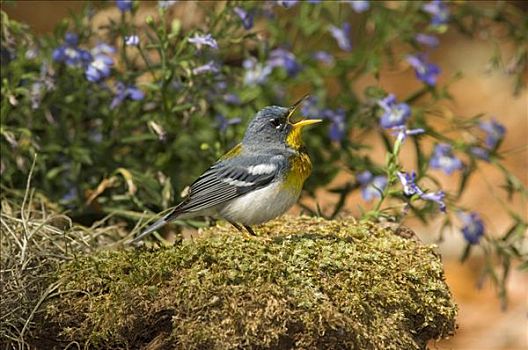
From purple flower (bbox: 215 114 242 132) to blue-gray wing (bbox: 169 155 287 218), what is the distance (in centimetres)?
99

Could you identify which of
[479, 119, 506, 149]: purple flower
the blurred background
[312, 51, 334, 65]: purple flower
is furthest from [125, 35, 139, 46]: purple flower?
[479, 119, 506, 149]: purple flower

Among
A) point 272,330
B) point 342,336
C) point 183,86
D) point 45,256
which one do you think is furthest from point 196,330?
point 183,86

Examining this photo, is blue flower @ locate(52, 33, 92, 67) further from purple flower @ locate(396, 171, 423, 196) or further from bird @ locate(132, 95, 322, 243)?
purple flower @ locate(396, 171, 423, 196)

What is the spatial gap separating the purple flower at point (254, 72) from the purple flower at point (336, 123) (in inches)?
19.3

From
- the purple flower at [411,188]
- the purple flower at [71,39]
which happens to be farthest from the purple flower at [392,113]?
the purple flower at [71,39]

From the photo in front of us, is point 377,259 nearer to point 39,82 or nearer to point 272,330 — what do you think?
point 272,330

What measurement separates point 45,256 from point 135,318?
875 mm

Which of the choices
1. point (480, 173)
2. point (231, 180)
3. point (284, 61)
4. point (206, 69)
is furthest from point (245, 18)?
point (480, 173)

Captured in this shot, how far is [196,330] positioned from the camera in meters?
3.60

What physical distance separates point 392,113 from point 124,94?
1.53 meters

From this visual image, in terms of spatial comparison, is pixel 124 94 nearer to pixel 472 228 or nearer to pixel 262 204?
pixel 262 204

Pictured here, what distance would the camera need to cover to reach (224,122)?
5.94m

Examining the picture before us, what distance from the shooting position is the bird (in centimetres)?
453

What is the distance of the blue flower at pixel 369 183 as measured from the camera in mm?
5965
